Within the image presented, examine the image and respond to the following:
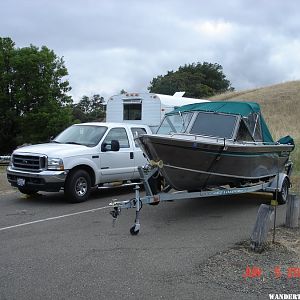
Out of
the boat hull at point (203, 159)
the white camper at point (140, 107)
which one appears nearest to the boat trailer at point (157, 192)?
the boat hull at point (203, 159)

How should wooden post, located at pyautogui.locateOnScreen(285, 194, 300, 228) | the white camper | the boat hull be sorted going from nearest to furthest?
wooden post, located at pyautogui.locateOnScreen(285, 194, 300, 228) < the boat hull < the white camper

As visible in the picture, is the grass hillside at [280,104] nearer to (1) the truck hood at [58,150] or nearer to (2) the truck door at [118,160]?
(2) the truck door at [118,160]

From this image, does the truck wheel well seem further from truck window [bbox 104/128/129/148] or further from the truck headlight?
truck window [bbox 104/128/129/148]

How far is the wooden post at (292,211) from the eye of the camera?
8.52 meters

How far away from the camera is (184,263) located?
6406 mm

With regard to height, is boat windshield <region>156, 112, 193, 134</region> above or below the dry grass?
below

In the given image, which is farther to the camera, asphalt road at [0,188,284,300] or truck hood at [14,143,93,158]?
truck hood at [14,143,93,158]

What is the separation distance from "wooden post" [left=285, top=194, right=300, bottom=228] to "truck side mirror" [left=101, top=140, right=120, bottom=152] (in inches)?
187

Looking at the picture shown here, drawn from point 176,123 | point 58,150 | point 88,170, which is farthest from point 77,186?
point 176,123

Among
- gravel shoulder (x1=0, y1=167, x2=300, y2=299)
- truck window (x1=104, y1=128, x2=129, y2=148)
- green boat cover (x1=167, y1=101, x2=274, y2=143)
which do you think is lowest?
gravel shoulder (x1=0, y1=167, x2=300, y2=299)

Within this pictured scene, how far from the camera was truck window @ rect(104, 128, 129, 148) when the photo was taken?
12512 mm

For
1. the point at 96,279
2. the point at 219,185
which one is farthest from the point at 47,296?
the point at 219,185

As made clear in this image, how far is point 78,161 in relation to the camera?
1130cm

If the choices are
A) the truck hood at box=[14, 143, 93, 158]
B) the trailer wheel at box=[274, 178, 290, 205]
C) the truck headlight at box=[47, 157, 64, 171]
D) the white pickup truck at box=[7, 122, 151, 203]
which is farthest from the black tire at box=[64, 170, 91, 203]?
the trailer wheel at box=[274, 178, 290, 205]
